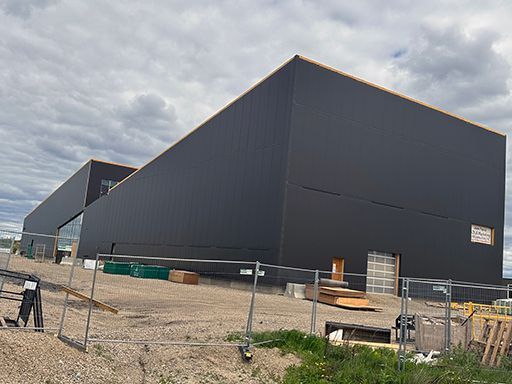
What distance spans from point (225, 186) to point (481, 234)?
21.6 metres

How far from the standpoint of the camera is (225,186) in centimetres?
3712

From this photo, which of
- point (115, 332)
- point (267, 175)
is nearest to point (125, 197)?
point (267, 175)

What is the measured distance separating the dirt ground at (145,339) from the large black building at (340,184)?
1223 cm

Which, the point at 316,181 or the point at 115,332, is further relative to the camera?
the point at 316,181

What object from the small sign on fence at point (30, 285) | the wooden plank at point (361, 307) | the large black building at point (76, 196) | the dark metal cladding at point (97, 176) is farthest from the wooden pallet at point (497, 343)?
the dark metal cladding at point (97, 176)

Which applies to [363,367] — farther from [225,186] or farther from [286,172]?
[225,186]

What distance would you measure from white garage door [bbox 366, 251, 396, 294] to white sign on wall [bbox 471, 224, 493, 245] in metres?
8.92

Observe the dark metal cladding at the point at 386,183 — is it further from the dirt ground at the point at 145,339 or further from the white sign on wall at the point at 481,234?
the dirt ground at the point at 145,339

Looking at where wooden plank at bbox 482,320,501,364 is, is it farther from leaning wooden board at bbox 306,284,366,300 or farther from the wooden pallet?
leaning wooden board at bbox 306,284,366,300

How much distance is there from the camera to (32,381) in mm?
7785

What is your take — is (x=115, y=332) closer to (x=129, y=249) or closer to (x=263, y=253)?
(x=263, y=253)

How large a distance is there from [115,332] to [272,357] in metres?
4.30

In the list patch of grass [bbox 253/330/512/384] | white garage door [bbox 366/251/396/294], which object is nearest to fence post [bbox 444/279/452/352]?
patch of grass [bbox 253/330/512/384]

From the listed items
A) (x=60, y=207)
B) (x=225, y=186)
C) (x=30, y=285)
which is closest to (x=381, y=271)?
(x=225, y=186)
